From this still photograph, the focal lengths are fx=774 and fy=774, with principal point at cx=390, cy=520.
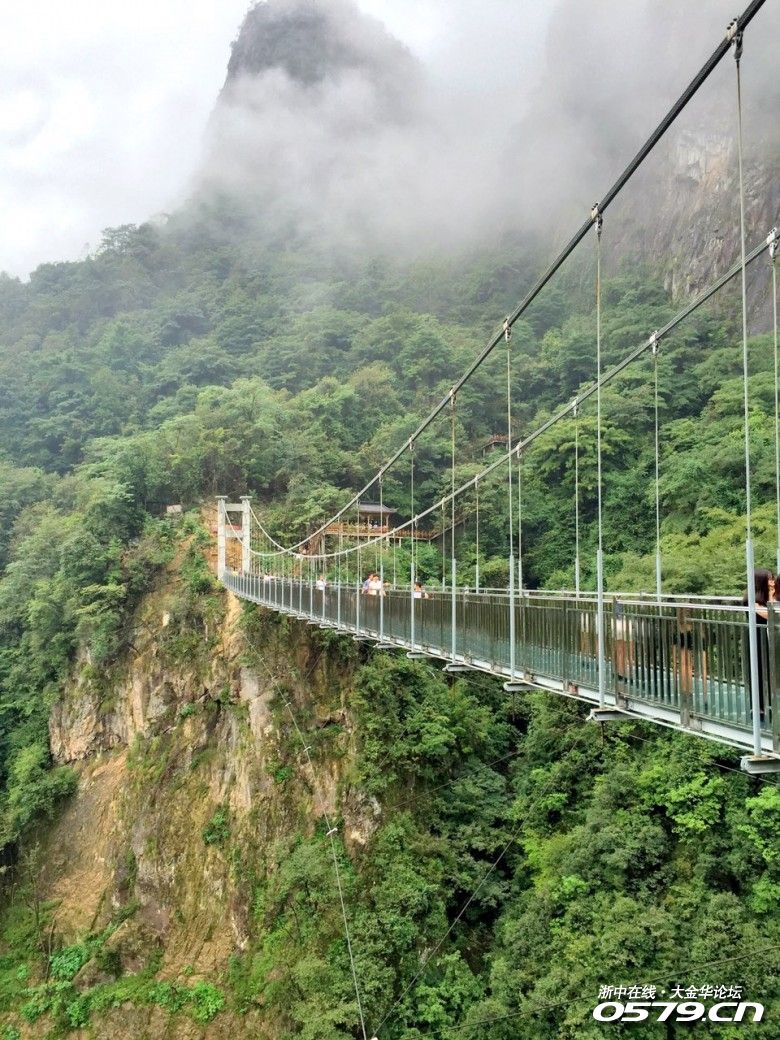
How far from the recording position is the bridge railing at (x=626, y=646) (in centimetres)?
299

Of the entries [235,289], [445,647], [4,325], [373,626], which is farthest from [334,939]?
[4,325]

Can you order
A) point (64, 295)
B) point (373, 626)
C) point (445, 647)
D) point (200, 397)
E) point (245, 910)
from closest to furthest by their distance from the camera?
1. point (445, 647)
2. point (373, 626)
3. point (245, 910)
4. point (200, 397)
5. point (64, 295)

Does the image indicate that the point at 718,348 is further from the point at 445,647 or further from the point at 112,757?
the point at 112,757

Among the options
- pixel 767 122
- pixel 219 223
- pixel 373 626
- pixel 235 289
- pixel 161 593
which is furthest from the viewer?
pixel 219 223

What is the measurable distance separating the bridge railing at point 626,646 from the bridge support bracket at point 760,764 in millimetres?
55

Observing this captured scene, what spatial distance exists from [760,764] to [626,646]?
1.06 meters

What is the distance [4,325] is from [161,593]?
29.2 meters

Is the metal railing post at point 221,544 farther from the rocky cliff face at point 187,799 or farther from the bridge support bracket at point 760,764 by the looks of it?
the bridge support bracket at point 760,764

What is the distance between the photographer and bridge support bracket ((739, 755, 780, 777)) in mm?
2717

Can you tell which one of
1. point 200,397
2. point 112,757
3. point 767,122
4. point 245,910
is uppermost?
point 767,122

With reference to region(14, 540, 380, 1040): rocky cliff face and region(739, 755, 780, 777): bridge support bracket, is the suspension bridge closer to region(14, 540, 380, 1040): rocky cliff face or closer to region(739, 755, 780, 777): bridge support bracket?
region(739, 755, 780, 777): bridge support bracket

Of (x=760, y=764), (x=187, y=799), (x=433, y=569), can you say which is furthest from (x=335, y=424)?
(x=760, y=764)

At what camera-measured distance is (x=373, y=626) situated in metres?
7.79

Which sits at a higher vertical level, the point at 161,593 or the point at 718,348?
the point at 718,348
